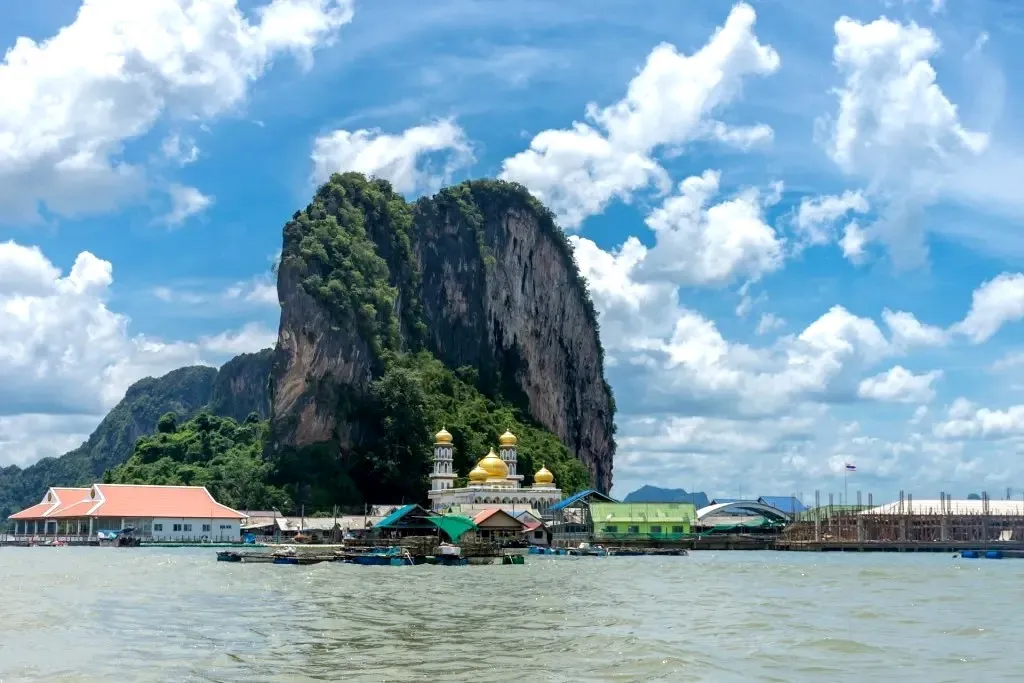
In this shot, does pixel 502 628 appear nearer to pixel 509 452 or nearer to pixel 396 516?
pixel 396 516

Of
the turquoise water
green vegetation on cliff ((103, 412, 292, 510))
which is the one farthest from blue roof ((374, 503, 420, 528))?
the turquoise water

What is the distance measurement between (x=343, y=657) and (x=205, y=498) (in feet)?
248

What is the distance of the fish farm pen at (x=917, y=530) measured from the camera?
8819 centimetres

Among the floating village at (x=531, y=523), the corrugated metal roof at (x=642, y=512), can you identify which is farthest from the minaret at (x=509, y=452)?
the corrugated metal roof at (x=642, y=512)

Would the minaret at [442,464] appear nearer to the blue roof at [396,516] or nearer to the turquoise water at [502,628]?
the blue roof at [396,516]

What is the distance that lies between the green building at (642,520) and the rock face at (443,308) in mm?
25220

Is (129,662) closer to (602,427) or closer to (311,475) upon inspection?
(311,475)

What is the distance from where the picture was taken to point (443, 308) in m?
135

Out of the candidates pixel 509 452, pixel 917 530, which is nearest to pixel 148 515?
pixel 509 452

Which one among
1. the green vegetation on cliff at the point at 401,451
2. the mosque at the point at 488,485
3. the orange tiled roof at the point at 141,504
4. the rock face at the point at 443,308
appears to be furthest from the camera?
the rock face at the point at 443,308

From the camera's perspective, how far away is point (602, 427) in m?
150

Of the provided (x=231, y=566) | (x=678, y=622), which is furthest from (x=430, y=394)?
(x=678, y=622)

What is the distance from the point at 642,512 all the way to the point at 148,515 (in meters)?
37.8

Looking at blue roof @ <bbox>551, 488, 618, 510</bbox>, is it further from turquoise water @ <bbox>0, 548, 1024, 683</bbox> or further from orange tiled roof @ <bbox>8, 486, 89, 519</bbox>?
turquoise water @ <bbox>0, 548, 1024, 683</bbox>
